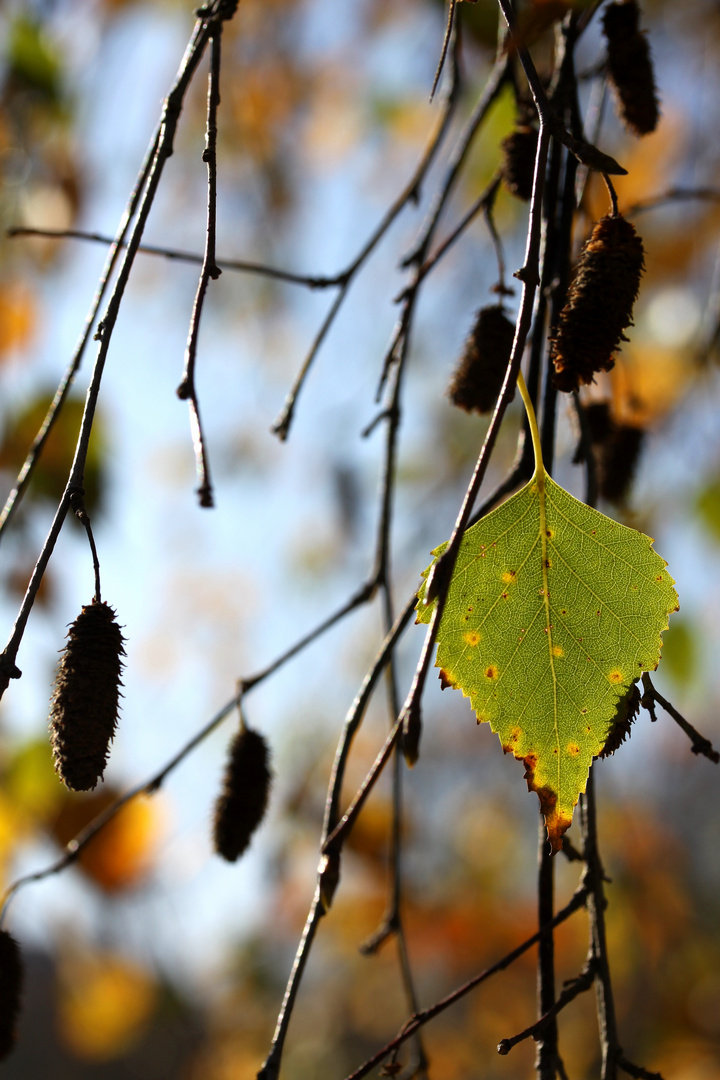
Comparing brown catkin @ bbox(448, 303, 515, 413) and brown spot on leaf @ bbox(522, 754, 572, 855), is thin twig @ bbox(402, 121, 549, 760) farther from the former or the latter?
brown catkin @ bbox(448, 303, 515, 413)

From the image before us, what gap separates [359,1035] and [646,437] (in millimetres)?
6343

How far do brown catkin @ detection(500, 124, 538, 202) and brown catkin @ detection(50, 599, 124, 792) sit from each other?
1.35 ft

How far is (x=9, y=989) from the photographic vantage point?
616 millimetres

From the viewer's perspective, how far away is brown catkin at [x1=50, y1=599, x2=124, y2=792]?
0.44 m

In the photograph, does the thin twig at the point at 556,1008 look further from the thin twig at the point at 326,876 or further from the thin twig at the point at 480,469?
the thin twig at the point at 480,469

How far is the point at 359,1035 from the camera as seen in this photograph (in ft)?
20.4

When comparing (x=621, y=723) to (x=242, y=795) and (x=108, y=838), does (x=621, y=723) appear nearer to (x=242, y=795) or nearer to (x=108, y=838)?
(x=242, y=795)

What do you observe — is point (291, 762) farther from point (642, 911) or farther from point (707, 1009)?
point (707, 1009)

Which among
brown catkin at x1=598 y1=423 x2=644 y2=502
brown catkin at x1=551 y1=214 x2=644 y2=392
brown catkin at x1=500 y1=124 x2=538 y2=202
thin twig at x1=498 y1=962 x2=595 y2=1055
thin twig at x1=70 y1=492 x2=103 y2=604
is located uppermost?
brown catkin at x1=500 y1=124 x2=538 y2=202

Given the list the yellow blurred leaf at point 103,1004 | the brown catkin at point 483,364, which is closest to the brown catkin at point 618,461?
the brown catkin at point 483,364

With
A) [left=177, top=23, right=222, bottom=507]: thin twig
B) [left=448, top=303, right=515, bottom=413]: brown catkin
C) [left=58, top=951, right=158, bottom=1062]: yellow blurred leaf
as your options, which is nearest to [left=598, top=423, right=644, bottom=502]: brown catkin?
[left=448, top=303, right=515, bottom=413]: brown catkin

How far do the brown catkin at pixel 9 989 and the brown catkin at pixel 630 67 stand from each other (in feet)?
2.41

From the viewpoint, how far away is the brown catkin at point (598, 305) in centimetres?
46

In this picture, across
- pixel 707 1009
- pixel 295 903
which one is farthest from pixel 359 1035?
pixel 707 1009
